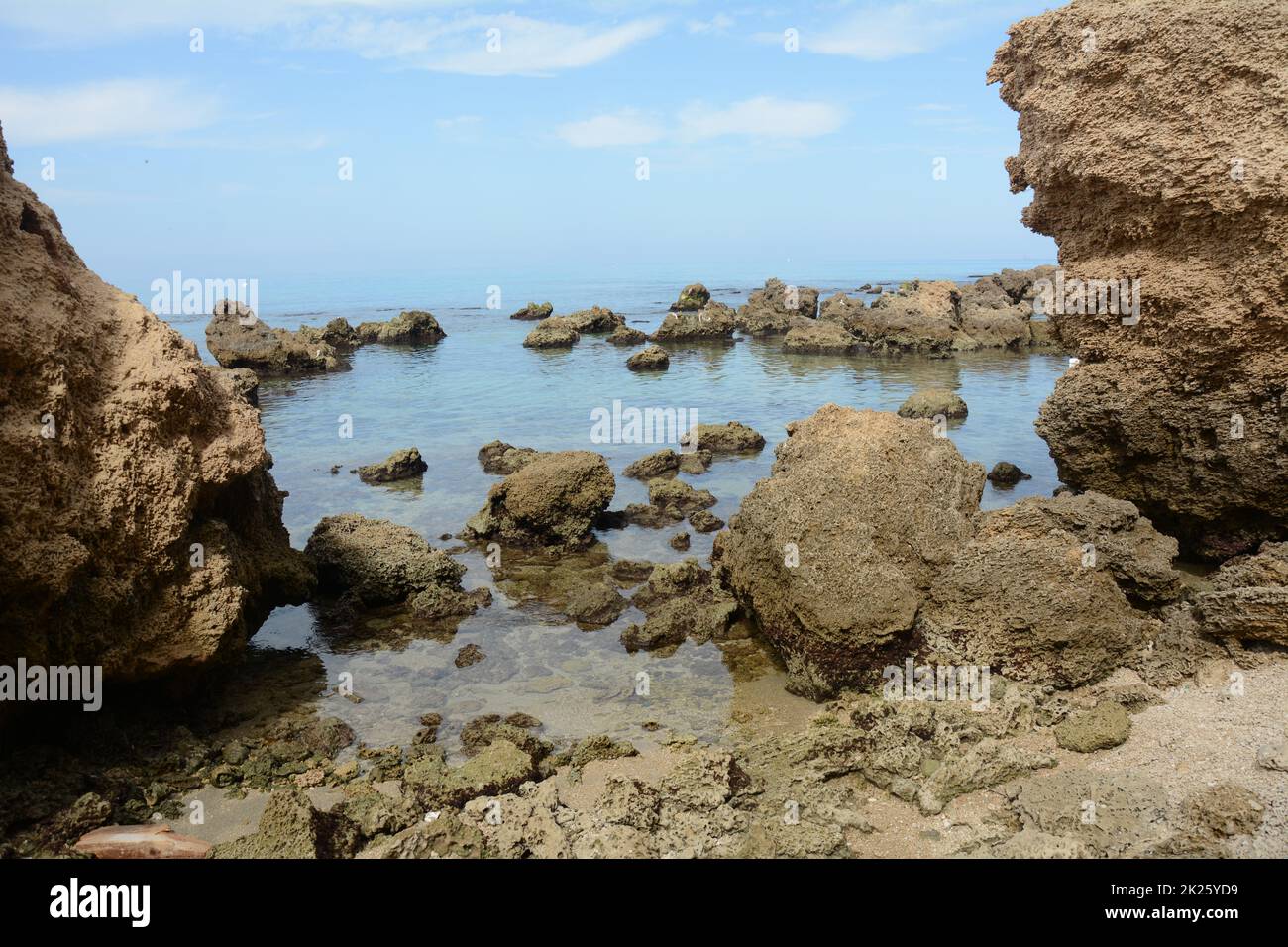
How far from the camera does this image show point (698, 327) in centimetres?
4406

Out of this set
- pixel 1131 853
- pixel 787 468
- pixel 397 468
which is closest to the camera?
pixel 1131 853

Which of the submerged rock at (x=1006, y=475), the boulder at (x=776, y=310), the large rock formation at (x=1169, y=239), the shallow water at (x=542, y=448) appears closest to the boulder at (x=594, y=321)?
the shallow water at (x=542, y=448)

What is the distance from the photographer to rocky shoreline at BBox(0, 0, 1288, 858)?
23.4ft

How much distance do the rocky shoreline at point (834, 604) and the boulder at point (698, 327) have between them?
3204 cm

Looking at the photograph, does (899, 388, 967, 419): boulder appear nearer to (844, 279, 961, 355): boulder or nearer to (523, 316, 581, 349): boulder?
(844, 279, 961, 355): boulder

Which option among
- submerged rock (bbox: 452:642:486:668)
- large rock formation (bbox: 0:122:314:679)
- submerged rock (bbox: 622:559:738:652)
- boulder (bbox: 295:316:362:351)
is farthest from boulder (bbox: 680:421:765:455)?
boulder (bbox: 295:316:362:351)

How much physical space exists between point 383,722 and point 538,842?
3.19m

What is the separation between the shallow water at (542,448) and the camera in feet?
32.9

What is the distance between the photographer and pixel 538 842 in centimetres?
699

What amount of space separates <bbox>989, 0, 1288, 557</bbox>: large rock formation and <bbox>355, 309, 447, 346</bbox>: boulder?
38176mm

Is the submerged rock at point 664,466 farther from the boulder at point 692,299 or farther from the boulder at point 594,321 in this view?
the boulder at point 692,299

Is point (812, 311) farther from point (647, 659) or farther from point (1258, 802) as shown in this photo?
point (1258, 802)

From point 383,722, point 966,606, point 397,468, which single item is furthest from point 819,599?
point 397,468

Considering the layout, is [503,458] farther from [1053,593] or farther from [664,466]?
[1053,593]
